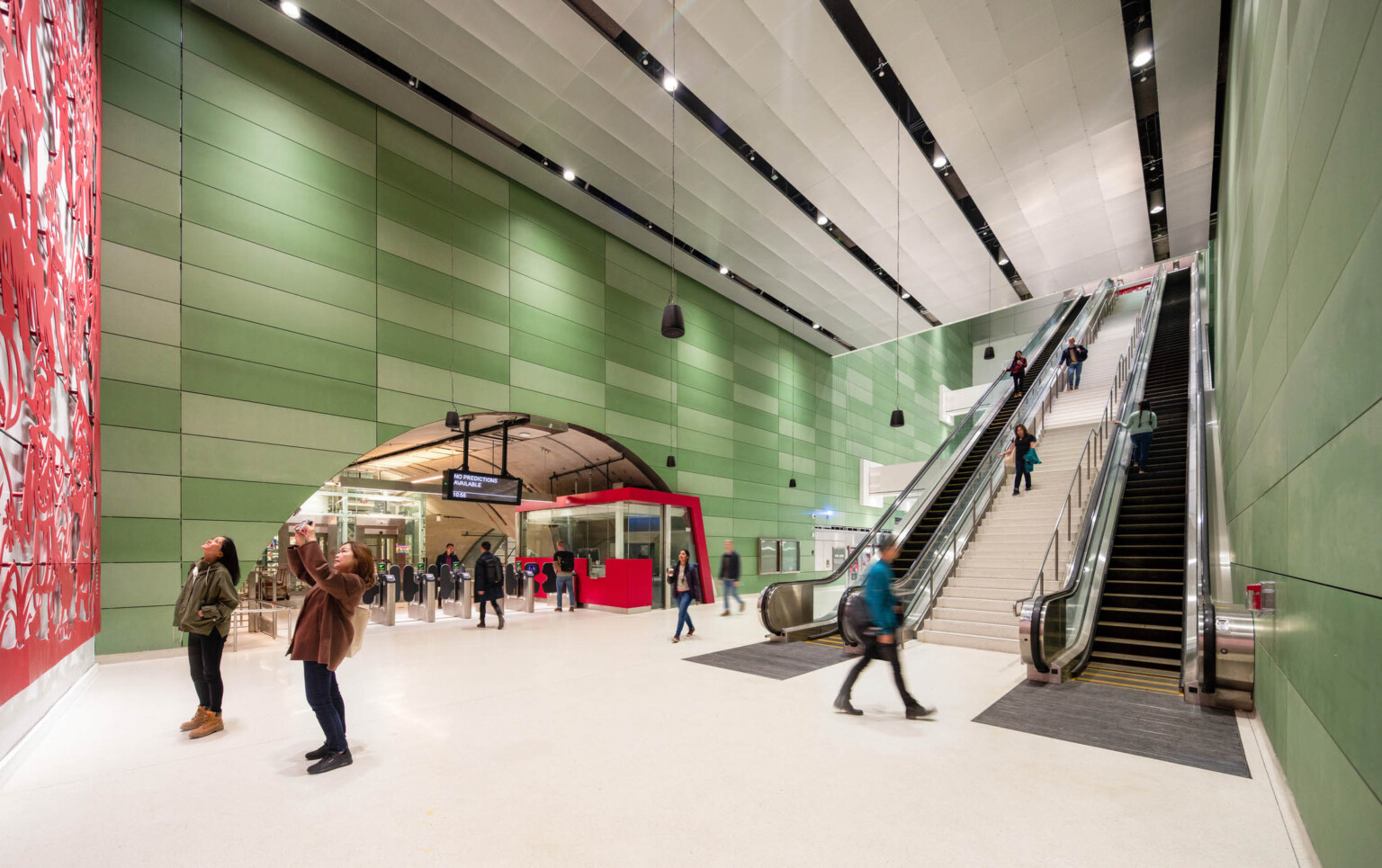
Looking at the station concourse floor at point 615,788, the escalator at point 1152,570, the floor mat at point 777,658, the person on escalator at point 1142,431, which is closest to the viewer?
the station concourse floor at point 615,788

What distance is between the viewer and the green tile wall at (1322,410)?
1793 millimetres

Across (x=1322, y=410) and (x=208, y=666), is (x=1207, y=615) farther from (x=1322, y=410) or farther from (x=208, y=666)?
(x=208, y=666)

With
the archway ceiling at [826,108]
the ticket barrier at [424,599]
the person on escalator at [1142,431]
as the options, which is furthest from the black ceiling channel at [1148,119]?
the ticket barrier at [424,599]

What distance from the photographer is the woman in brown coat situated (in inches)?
142

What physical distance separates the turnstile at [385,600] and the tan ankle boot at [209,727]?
5.93 meters

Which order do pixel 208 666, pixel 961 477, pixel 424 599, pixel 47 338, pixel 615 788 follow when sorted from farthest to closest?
pixel 961 477
pixel 424 599
pixel 47 338
pixel 208 666
pixel 615 788

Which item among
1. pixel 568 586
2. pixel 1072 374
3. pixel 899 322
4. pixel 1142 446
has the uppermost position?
pixel 899 322

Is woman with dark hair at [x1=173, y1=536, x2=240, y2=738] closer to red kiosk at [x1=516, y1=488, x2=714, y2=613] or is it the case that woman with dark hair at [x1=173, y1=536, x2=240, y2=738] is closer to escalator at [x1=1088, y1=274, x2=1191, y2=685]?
escalator at [x1=1088, y1=274, x2=1191, y2=685]

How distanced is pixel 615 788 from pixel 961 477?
1030cm

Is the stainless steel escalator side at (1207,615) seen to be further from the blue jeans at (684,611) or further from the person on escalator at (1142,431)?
the blue jeans at (684,611)

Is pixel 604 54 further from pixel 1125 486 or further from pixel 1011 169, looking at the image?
pixel 1125 486

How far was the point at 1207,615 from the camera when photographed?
16.0 ft

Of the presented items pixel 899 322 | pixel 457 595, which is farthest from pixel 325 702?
pixel 899 322

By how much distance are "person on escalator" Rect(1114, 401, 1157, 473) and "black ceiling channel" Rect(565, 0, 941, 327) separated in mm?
6921
